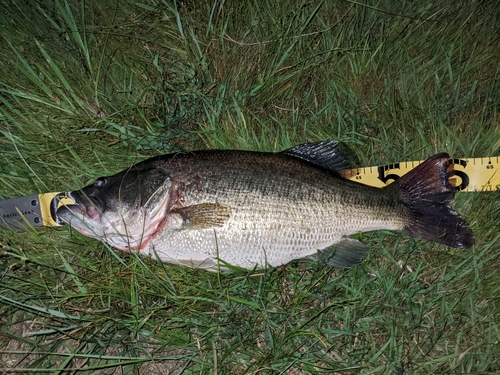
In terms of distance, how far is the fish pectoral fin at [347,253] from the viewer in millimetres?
2805

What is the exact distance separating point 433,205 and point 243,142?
163 centimetres

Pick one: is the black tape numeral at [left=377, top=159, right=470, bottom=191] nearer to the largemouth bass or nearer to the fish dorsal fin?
the largemouth bass

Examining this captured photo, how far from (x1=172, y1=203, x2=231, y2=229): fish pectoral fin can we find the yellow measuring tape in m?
1.08

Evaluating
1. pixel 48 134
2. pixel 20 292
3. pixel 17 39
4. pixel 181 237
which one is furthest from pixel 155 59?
pixel 20 292

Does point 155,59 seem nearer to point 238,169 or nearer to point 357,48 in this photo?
point 238,169

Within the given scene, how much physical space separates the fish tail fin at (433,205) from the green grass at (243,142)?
0.52 ft

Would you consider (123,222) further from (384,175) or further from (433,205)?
(433,205)

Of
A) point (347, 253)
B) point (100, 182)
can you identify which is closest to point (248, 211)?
point (347, 253)

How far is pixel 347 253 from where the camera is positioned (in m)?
2.83

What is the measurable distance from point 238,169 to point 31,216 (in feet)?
5.94

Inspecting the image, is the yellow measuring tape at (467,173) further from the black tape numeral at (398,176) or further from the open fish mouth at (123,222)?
the open fish mouth at (123,222)

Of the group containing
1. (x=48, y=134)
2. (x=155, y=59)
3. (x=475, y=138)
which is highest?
(x=155, y=59)

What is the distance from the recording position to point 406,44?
11.8ft

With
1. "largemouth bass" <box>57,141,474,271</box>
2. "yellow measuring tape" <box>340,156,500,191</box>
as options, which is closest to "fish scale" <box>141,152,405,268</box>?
"largemouth bass" <box>57,141,474,271</box>
